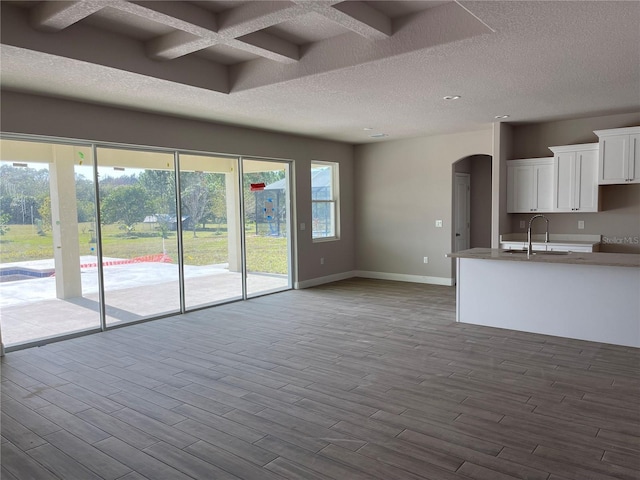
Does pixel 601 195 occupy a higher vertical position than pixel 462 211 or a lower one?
higher

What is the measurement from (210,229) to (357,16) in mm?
4084

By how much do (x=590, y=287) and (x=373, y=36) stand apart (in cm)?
331

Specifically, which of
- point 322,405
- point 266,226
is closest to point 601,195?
point 266,226

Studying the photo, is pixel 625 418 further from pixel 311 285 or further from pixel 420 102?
pixel 311 285

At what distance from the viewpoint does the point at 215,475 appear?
8.25ft

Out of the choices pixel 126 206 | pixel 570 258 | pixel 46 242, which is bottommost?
pixel 570 258

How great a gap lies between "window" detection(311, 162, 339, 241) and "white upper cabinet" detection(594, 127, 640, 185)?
4363mm

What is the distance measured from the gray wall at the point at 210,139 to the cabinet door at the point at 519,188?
3.08 m

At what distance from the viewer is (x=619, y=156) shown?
19.8 ft

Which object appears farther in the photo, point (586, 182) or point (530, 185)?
point (530, 185)

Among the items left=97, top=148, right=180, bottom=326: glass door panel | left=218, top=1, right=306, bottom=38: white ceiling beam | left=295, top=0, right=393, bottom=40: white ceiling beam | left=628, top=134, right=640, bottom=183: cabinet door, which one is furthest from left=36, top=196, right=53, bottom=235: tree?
left=628, top=134, right=640, bottom=183: cabinet door

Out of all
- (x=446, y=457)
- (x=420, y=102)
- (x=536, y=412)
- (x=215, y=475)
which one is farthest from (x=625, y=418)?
(x=420, y=102)

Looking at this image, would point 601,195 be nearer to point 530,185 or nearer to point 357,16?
point 530,185

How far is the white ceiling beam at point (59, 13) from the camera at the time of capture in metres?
3.08
